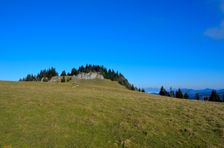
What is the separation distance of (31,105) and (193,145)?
1775cm

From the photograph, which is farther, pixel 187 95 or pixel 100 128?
pixel 187 95

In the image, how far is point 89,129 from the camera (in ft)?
53.4

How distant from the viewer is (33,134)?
1457 cm

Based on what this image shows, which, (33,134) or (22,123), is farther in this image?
(22,123)

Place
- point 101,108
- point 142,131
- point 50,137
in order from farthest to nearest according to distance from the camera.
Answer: point 101,108
point 142,131
point 50,137

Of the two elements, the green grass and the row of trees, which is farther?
the row of trees

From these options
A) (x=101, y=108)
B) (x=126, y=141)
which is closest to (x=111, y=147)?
(x=126, y=141)

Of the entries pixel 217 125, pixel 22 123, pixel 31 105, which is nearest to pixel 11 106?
pixel 31 105

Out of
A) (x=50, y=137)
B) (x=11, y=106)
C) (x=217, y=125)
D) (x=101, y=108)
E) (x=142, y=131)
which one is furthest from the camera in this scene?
(x=101, y=108)

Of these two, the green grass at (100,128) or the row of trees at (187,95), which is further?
the row of trees at (187,95)

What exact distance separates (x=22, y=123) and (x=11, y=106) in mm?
6285

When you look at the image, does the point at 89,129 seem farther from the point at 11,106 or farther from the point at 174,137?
the point at 11,106

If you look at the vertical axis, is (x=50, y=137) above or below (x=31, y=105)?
below

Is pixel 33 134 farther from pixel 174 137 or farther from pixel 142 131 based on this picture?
pixel 174 137
